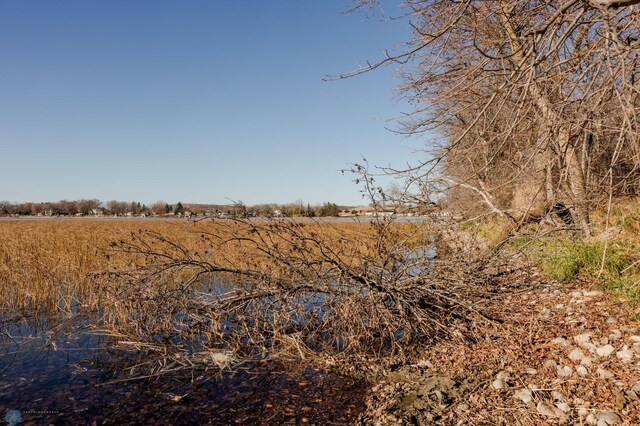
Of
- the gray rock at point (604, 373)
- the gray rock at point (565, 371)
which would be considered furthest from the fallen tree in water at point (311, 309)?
the gray rock at point (604, 373)

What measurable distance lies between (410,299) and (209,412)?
3065 millimetres

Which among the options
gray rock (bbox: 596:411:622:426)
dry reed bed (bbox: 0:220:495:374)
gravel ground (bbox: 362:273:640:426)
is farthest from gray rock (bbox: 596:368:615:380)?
dry reed bed (bbox: 0:220:495:374)

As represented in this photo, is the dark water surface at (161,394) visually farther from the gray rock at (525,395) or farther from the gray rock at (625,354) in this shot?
the gray rock at (625,354)

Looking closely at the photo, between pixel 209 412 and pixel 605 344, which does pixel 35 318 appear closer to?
pixel 209 412

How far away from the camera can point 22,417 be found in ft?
14.1

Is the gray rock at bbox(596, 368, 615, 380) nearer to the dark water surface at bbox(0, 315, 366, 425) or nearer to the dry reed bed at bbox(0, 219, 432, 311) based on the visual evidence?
the dark water surface at bbox(0, 315, 366, 425)

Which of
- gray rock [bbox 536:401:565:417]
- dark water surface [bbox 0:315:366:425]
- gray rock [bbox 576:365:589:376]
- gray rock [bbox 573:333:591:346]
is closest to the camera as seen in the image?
gray rock [bbox 536:401:565:417]

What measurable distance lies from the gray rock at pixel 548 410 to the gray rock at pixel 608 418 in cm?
25

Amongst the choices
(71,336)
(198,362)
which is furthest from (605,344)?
(71,336)

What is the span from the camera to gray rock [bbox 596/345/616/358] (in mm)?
3979

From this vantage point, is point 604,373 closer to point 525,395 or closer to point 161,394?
point 525,395

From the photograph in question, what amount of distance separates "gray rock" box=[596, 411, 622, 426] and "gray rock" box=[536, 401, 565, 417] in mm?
247

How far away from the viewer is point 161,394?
15.7ft

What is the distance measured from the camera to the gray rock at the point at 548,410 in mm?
3225
